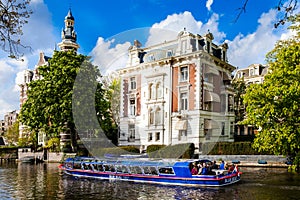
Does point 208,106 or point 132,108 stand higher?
point 208,106

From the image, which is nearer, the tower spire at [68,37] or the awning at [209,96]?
the awning at [209,96]

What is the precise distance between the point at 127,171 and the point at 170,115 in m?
17.9

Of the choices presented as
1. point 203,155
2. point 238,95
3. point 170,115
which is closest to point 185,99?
point 170,115

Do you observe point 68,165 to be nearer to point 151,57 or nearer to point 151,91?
point 151,91

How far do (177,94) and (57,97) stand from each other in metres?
16.5

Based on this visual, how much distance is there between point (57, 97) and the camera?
4419cm

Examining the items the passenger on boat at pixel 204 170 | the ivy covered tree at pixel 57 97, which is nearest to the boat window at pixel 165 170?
the passenger on boat at pixel 204 170

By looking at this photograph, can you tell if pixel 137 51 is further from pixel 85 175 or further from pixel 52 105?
pixel 85 175

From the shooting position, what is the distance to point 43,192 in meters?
21.9

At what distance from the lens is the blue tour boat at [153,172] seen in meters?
24.1

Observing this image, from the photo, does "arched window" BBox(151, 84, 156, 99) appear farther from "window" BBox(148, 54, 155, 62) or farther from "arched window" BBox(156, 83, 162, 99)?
"window" BBox(148, 54, 155, 62)

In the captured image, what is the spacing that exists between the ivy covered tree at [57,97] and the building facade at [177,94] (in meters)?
5.52

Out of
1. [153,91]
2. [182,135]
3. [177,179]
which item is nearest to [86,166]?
[177,179]

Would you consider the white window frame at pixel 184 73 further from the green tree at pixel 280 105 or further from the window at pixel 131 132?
the green tree at pixel 280 105
